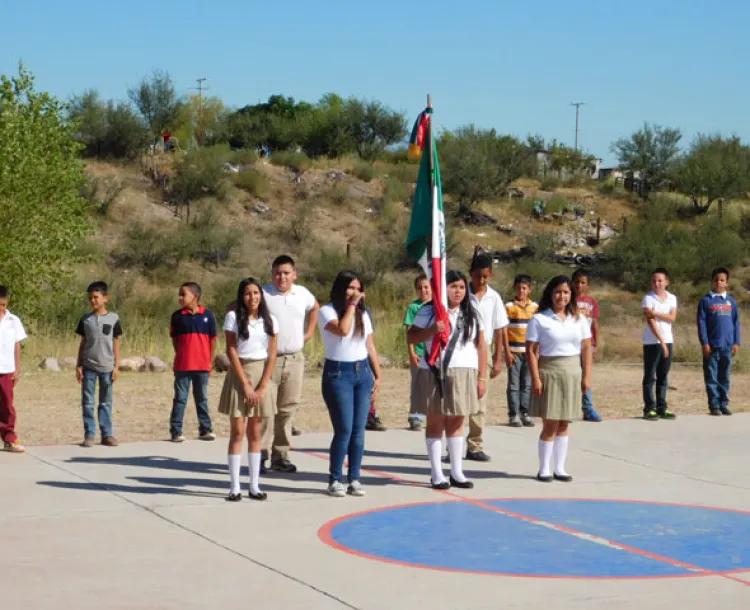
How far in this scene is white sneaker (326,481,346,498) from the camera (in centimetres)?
1076

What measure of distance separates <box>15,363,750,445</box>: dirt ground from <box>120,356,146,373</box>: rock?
1.61 feet

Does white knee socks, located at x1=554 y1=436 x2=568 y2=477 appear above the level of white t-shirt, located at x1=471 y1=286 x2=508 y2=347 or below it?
below

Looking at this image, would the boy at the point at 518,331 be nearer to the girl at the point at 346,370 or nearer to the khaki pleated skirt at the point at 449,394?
the khaki pleated skirt at the point at 449,394

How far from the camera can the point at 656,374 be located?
1659 centimetres

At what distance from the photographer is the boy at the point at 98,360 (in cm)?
1360

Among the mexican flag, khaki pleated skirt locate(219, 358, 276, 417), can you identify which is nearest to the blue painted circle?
khaki pleated skirt locate(219, 358, 276, 417)

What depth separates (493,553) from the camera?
8.73 metres

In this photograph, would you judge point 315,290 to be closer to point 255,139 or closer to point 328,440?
point 255,139

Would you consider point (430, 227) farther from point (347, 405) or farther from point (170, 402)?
point (170, 402)

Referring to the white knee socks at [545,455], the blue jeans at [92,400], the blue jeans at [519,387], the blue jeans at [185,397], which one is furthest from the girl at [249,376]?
the blue jeans at [519,387]

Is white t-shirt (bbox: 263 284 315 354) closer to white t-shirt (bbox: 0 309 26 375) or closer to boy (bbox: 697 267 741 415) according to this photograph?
white t-shirt (bbox: 0 309 26 375)

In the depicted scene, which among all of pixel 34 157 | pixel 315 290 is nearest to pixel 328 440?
pixel 34 157

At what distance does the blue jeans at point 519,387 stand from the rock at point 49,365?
36.6 feet

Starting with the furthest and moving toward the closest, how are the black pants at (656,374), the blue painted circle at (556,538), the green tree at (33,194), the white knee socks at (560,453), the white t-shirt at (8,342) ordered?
the green tree at (33,194), the black pants at (656,374), the white t-shirt at (8,342), the white knee socks at (560,453), the blue painted circle at (556,538)
